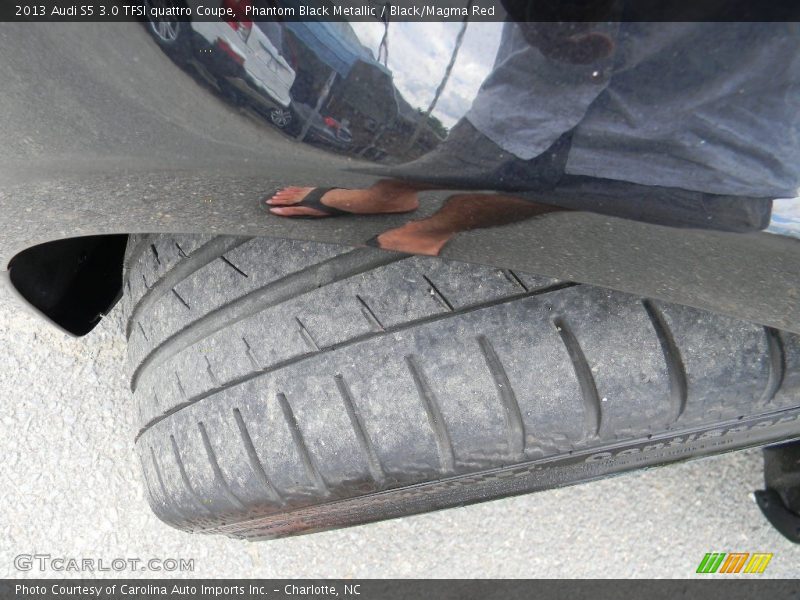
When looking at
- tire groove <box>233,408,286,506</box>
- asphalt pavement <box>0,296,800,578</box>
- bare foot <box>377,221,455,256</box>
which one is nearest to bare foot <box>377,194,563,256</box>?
bare foot <box>377,221,455,256</box>

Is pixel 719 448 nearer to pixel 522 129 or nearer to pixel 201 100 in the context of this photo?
pixel 522 129

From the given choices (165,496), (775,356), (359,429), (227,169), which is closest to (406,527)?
(165,496)

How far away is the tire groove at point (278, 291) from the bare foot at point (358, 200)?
15 centimetres

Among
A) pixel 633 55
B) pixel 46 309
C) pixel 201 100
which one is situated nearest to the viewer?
pixel 633 55

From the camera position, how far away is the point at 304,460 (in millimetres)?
944

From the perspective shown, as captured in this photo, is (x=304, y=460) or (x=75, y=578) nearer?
(x=304, y=460)

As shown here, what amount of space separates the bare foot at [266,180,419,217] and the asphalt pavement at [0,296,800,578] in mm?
858

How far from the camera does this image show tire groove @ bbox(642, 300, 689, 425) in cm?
83

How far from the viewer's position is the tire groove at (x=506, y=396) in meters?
0.85

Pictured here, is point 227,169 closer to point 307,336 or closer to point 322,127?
point 322,127

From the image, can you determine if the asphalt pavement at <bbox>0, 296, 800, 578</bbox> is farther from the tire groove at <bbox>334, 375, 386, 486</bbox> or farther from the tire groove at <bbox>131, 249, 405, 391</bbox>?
the tire groove at <bbox>334, 375, 386, 486</bbox>

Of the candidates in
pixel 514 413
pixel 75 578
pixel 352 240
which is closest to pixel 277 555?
pixel 75 578

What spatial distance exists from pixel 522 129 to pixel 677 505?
3.83 ft

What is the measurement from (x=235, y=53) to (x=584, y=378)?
1.79 feet
